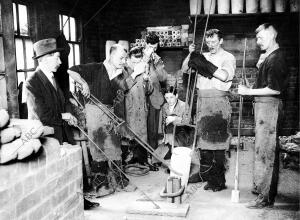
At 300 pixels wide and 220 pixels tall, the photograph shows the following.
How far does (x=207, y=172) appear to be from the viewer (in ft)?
16.0

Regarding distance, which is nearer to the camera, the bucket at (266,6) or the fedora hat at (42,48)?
the fedora hat at (42,48)

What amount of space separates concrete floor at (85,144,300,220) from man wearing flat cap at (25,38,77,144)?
1086mm

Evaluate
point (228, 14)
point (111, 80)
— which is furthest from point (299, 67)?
point (111, 80)

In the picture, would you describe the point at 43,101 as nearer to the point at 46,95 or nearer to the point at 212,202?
the point at 46,95

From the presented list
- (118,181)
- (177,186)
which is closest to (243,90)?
(177,186)

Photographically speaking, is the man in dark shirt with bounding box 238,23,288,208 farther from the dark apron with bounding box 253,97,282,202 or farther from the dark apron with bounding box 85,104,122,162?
the dark apron with bounding box 85,104,122,162

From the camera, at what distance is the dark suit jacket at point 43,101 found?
3717 mm

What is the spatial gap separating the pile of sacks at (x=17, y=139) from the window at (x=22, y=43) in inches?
110

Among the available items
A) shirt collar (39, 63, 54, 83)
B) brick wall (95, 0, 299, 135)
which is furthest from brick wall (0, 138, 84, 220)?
brick wall (95, 0, 299, 135)

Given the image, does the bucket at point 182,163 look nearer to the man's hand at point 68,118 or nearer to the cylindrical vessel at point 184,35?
the man's hand at point 68,118

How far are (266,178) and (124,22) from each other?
227 inches

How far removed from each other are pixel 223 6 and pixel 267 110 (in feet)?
13.2

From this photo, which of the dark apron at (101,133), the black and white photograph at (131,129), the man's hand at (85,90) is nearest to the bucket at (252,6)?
the black and white photograph at (131,129)

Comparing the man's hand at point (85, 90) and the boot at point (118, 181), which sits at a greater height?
the man's hand at point (85, 90)
